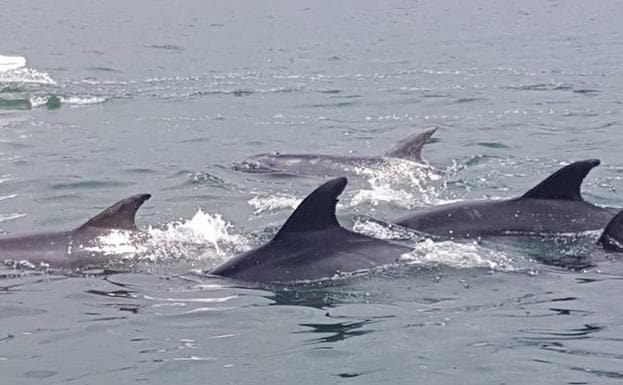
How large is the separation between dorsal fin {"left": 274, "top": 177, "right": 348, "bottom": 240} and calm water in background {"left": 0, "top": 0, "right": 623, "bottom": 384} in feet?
1.79

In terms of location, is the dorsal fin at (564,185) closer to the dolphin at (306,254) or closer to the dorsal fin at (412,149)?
the dolphin at (306,254)

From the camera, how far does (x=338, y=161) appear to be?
58.4 ft

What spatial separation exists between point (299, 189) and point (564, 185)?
16.3 feet

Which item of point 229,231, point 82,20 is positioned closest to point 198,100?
point 229,231

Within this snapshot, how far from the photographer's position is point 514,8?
5741 cm

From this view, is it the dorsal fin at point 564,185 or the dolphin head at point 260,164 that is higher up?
the dorsal fin at point 564,185

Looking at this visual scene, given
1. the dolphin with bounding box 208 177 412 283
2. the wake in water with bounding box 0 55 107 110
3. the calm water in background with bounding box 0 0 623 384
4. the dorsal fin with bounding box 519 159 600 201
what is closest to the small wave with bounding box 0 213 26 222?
the calm water in background with bounding box 0 0 623 384

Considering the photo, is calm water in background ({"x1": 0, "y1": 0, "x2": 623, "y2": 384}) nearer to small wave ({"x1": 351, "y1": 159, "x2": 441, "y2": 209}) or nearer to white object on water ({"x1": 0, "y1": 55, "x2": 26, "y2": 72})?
small wave ({"x1": 351, "y1": 159, "x2": 441, "y2": 209})

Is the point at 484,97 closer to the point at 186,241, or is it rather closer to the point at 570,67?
the point at 570,67

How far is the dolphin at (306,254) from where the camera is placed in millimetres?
10953

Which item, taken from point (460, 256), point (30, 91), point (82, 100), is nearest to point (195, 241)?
point (460, 256)

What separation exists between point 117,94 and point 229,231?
560 inches

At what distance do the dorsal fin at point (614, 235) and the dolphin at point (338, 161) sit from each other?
5.83 meters

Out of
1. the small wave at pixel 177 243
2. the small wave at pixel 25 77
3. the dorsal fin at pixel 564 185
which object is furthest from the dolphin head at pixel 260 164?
the small wave at pixel 25 77
